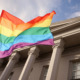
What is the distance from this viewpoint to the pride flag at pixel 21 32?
1174 cm

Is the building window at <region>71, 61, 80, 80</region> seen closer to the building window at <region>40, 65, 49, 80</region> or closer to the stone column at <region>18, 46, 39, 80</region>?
the building window at <region>40, 65, 49, 80</region>

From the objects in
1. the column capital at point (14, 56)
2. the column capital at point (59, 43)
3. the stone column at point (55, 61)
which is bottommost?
the stone column at point (55, 61)

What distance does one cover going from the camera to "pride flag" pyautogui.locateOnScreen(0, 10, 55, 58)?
11742 millimetres

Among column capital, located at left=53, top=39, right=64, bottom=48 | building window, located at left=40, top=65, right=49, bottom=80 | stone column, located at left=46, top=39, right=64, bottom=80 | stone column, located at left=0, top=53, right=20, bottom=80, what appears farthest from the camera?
building window, located at left=40, top=65, right=49, bottom=80

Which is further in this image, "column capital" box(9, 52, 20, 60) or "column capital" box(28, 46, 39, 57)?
"column capital" box(9, 52, 20, 60)

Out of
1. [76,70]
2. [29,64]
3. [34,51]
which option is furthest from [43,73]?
[76,70]

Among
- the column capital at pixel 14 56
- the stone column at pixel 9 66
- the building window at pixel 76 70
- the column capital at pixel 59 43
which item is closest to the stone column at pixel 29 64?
the stone column at pixel 9 66

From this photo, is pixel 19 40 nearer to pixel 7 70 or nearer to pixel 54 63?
pixel 54 63

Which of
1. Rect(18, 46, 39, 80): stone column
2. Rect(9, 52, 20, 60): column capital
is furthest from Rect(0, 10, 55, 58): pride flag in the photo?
Rect(9, 52, 20, 60): column capital

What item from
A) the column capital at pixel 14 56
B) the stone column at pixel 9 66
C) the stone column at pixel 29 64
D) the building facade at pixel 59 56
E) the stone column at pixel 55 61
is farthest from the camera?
the column capital at pixel 14 56

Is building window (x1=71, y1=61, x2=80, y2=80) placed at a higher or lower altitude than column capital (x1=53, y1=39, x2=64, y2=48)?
lower

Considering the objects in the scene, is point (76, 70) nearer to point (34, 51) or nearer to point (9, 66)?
point (34, 51)

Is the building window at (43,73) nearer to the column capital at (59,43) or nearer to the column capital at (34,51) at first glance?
the column capital at (34,51)

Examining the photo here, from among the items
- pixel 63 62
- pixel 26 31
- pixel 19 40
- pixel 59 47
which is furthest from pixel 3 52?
pixel 63 62
